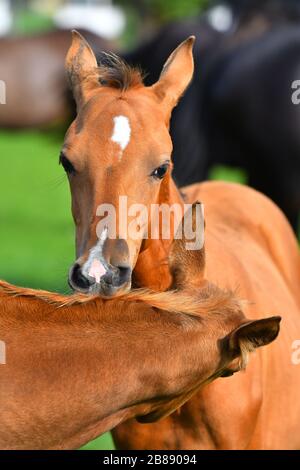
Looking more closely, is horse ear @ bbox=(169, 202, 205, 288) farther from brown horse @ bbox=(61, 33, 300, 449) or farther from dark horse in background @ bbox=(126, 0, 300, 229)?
dark horse in background @ bbox=(126, 0, 300, 229)

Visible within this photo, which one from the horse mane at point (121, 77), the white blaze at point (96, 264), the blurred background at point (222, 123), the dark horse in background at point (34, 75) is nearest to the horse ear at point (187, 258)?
the white blaze at point (96, 264)

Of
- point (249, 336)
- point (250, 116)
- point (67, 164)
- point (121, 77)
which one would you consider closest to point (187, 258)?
point (249, 336)

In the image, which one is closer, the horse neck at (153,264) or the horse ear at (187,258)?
the horse ear at (187,258)

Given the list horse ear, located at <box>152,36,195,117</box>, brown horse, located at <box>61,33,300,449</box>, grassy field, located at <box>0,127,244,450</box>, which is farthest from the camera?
grassy field, located at <box>0,127,244,450</box>

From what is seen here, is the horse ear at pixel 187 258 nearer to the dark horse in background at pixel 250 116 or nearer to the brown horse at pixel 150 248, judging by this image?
the brown horse at pixel 150 248

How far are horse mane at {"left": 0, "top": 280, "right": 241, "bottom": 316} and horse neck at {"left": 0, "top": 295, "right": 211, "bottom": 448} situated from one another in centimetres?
2

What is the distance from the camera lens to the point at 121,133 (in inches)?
154

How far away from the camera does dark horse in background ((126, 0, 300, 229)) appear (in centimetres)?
812

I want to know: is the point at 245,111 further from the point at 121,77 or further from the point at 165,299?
the point at 165,299

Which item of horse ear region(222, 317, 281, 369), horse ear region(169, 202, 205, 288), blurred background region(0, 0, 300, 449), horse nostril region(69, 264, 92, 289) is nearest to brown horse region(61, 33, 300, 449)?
horse nostril region(69, 264, 92, 289)

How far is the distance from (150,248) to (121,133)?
0.46m

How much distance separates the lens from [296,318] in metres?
4.74

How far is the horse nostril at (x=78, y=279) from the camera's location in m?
3.60

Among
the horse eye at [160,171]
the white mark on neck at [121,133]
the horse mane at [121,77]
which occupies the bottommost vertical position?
the horse eye at [160,171]
